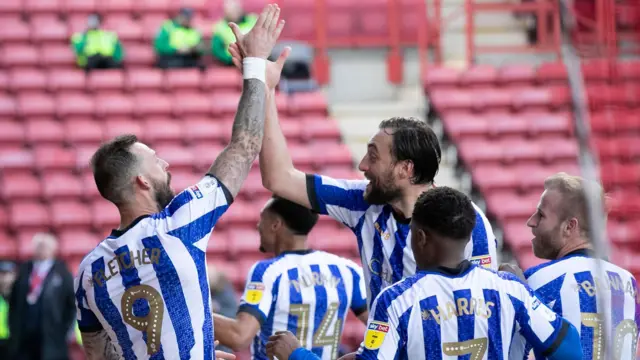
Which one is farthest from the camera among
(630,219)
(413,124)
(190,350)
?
(630,219)

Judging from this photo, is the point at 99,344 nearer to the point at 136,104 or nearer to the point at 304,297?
the point at 304,297

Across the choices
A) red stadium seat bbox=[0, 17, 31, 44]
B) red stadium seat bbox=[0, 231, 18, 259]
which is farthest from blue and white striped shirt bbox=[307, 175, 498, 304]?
red stadium seat bbox=[0, 17, 31, 44]

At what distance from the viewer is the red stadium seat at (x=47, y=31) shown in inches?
511

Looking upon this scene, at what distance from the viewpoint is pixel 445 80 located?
12203mm

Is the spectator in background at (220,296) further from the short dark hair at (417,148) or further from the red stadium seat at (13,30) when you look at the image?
the red stadium seat at (13,30)

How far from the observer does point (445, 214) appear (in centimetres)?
354

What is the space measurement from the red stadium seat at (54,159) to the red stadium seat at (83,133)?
0.51 ft

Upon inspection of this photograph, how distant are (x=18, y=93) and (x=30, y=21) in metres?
1.63

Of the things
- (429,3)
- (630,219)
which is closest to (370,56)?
(429,3)

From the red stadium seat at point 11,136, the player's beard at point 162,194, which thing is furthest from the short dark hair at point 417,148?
the red stadium seat at point 11,136

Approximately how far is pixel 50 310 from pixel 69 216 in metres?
1.65

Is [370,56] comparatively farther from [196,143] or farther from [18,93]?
[18,93]

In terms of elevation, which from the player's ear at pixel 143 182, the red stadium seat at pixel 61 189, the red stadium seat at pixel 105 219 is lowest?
the red stadium seat at pixel 105 219

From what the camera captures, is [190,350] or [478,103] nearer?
[190,350]
